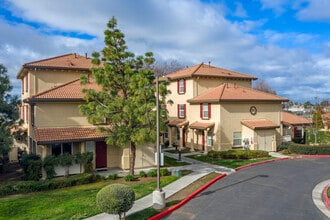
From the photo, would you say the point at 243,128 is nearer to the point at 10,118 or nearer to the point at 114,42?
the point at 114,42

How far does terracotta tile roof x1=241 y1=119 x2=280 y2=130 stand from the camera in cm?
2760

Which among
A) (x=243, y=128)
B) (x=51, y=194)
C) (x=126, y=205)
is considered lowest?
(x=51, y=194)

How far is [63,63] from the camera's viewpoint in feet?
81.3

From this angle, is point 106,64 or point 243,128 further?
point 243,128

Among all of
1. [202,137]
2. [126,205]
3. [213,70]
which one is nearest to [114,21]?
[126,205]

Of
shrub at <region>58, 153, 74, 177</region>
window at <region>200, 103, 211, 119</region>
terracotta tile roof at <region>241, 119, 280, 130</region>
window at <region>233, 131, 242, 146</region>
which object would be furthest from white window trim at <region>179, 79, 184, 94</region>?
shrub at <region>58, 153, 74, 177</region>

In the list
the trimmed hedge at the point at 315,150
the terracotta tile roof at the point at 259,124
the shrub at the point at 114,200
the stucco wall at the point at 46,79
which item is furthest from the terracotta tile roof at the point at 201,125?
the shrub at the point at 114,200

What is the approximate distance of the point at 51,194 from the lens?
Answer: 585 inches

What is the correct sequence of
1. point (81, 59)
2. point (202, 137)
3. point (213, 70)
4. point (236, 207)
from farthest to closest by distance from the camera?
1. point (213, 70)
2. point (202, 137)
3. point (81, 59)
4. point (236, 207)

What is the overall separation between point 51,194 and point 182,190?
7211 millimetres

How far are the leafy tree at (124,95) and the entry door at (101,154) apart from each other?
144 inches

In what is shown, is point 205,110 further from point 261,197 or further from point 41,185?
point 41,185

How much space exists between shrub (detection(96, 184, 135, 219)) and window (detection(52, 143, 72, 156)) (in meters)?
10.5

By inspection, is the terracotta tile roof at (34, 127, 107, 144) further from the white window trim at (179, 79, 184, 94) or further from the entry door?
the white window trim at (179, 79, 184, 94)
